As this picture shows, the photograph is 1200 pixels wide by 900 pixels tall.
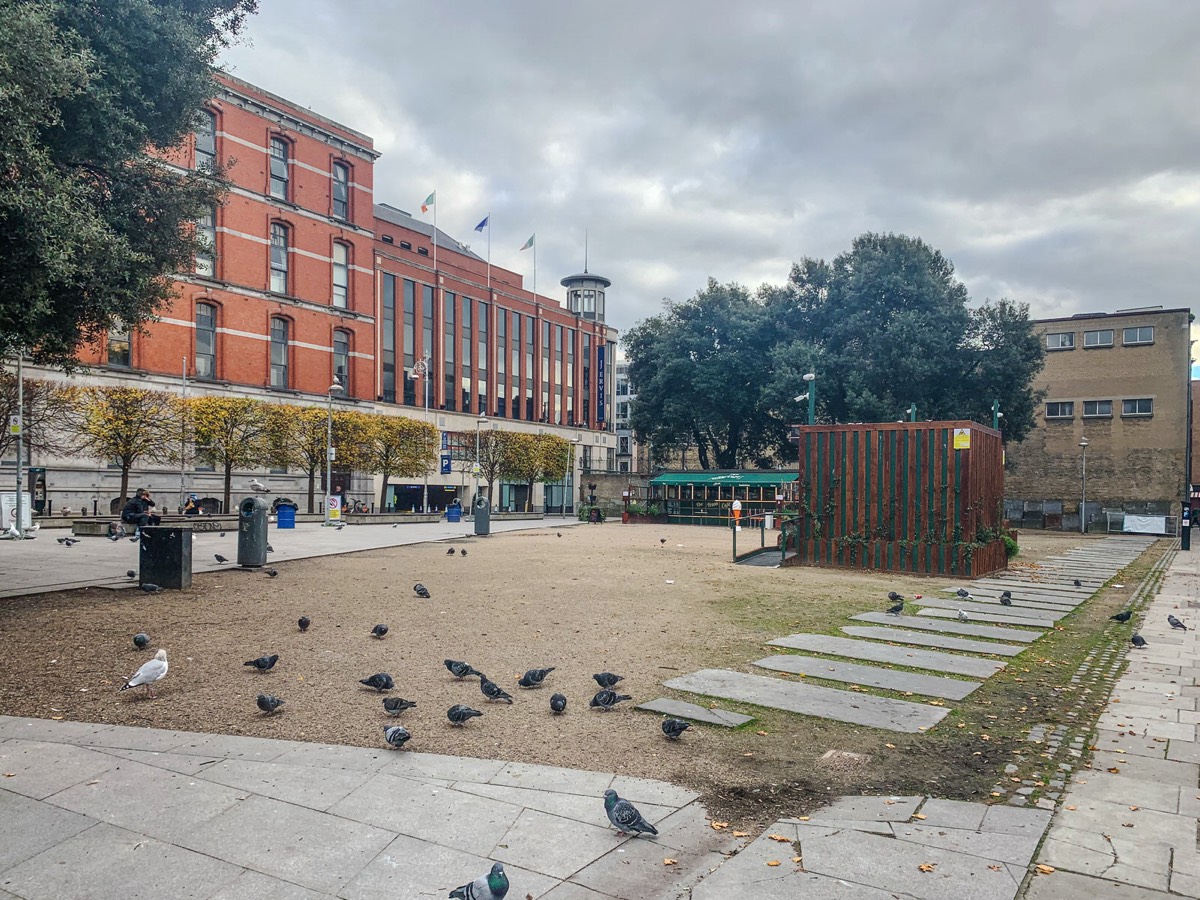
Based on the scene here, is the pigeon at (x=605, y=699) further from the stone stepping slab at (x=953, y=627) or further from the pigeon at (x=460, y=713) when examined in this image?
the stone stepping slab at (x=953, y=627)

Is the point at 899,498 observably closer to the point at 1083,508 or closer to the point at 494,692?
the point at 494,692

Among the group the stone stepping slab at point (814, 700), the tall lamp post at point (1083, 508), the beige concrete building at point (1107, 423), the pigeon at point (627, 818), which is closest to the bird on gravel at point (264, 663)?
the stone stepping slab at point (814, 700)

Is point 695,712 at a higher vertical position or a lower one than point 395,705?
lower

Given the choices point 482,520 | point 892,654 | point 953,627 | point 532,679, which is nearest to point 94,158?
point 532,679

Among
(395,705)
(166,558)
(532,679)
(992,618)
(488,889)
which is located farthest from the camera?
(166,558)

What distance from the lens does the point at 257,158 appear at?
4450cm

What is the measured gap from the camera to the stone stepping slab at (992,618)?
11.3 metres

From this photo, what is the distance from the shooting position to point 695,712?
6.31 metres

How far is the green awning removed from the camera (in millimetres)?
47250

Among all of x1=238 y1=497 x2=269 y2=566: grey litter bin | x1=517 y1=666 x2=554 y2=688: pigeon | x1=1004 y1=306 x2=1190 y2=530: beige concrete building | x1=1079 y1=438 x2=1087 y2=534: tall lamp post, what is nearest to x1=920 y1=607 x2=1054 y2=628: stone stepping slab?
x1=517 y1=666 x2=554 y2=688: pigeon

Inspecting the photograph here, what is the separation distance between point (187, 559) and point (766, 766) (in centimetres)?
1058

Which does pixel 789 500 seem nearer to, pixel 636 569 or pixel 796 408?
pixel 796 408

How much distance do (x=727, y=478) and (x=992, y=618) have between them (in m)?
37.3

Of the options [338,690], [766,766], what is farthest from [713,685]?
[338,690]
